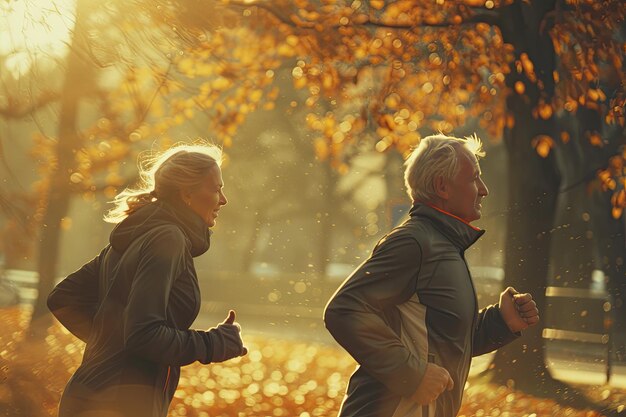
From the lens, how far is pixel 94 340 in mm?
3799

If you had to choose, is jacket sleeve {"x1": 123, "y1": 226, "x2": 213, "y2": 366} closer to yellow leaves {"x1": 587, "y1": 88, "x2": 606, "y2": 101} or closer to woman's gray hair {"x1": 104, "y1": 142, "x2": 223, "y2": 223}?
woman's gray hair {"x1": 104, "y1": 142, "x2": 223, "y2": 223}

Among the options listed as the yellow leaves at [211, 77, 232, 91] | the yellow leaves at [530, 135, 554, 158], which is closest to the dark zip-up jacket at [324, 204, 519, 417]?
the yellow leaves at [530, 135, 554, 158]

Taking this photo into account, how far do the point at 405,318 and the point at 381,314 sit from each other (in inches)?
3.5

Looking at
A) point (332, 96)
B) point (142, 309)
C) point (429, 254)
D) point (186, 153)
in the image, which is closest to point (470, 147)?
point (429, 254)

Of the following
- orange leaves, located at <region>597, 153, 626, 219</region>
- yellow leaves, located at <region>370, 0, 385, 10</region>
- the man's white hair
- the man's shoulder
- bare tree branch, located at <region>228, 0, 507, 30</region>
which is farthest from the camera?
yellow leaves, located at <region>370, 0, 385, 10</region>

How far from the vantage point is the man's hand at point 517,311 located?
4.10m

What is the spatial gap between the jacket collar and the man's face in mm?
47

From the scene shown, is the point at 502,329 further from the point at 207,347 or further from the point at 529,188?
the point at 529,188

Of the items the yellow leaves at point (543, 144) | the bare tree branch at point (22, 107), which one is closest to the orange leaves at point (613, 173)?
the yellow leaves at point (543, 144)

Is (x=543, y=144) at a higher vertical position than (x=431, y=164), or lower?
lower

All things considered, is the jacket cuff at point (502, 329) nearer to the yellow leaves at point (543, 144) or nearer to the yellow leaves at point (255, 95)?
the yellow leaves at point (543, 144)

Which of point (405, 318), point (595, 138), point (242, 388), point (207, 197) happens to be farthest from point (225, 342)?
point (595, 138)

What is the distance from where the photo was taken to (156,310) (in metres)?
3.55

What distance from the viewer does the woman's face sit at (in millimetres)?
3908
